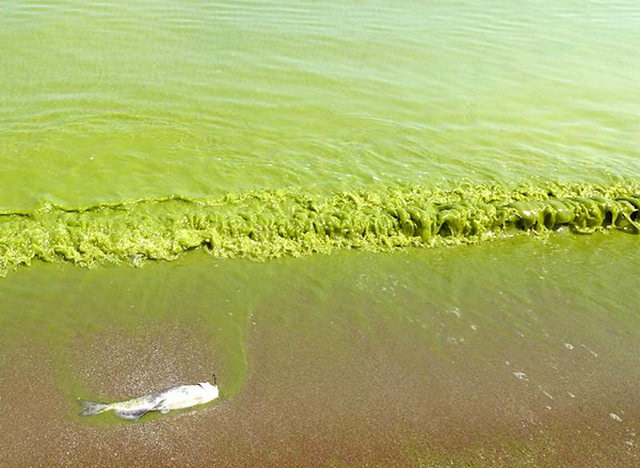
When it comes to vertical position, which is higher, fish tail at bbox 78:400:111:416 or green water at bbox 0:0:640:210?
green water at bbox 0:0:640:210

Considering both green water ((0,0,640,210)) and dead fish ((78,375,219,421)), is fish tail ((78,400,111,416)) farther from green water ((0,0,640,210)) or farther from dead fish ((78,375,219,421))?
green water ((0,0,640,210))

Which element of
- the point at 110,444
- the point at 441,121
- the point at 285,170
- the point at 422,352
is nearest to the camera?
the point at 110,444

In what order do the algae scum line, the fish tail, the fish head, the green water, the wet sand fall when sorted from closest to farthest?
the wet sand → the fish tail → the fish head → the algae scum line → the green water

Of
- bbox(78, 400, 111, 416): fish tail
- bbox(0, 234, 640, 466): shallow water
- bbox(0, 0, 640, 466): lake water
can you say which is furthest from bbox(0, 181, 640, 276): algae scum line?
bbox(78, 400, 111, 416): fish tail

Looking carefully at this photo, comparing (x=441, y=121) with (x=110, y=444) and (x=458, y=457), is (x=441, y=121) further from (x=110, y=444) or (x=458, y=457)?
(x=110, y=444)

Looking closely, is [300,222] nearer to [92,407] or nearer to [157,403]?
[157,403]

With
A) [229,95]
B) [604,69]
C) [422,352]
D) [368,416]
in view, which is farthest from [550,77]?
[368,416]

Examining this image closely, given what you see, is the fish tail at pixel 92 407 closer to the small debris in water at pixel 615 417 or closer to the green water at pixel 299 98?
the green water at pixel 299 98
